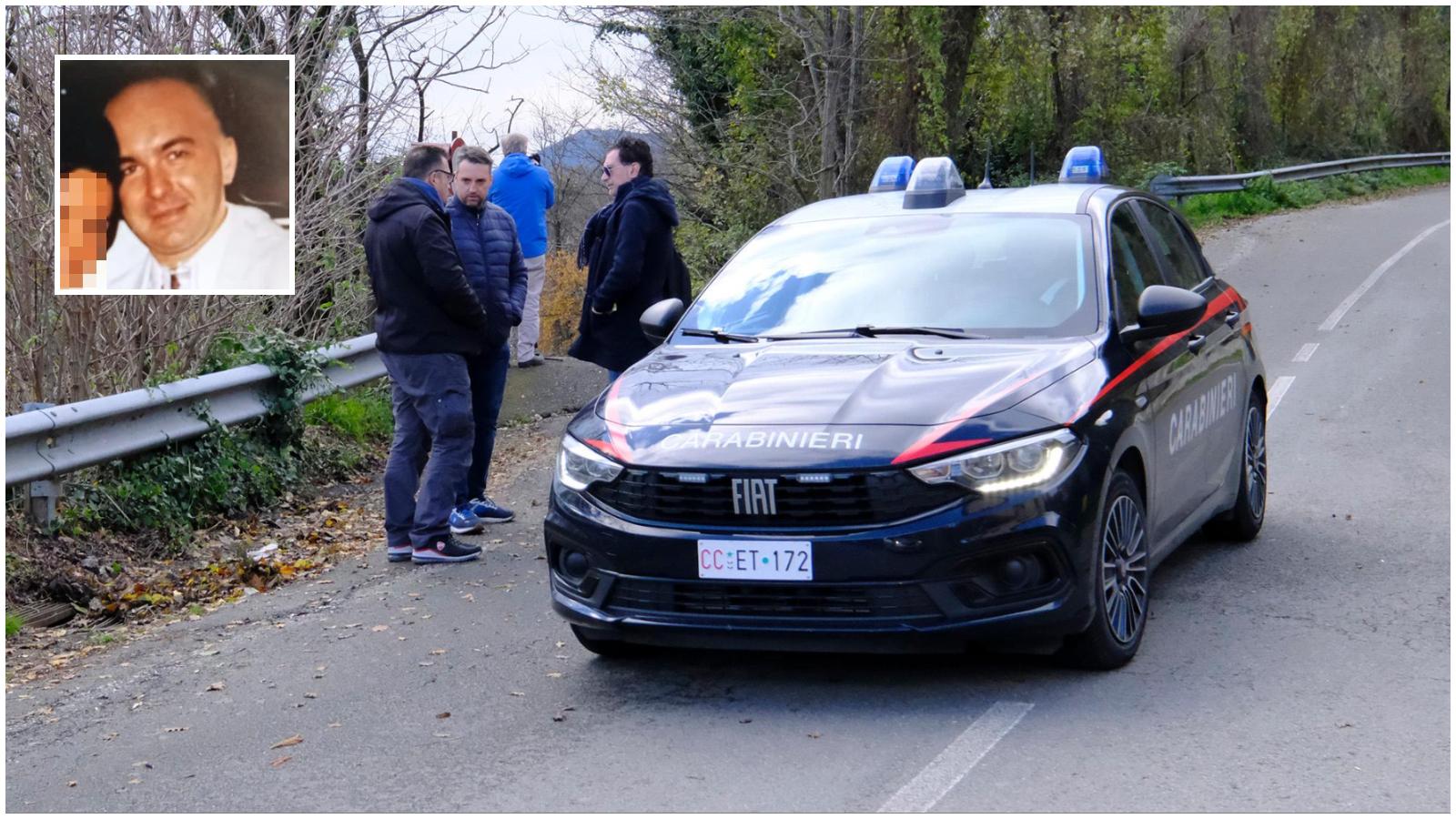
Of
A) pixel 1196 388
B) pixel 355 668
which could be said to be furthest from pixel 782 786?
pixel 1196 388

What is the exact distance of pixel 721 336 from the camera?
659 cm

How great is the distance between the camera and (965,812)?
14.3 feet

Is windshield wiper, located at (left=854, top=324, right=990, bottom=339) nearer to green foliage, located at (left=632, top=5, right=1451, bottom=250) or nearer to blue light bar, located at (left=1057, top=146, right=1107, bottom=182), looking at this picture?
blue light bar, located at (left=1057, top=146, right=1107, bottom=182)

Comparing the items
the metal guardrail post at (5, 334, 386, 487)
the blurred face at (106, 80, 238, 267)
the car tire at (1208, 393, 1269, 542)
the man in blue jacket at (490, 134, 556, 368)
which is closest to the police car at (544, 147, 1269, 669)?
the car tire at (1208, 393, 1269, 542)

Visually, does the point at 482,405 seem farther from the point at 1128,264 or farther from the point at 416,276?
the point at 1128,264

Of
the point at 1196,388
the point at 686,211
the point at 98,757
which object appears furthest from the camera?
the point at 686,211

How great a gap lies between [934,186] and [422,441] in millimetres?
2877

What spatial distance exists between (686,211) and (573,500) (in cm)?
2268

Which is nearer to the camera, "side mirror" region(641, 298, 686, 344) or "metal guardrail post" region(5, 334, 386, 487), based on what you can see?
"side mirror" region(641, 298, 686, 344)

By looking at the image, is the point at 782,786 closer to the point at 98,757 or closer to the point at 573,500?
the point at 573,500

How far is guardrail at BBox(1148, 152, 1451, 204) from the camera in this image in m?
26.5

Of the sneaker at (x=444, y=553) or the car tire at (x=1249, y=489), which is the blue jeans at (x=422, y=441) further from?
the car tire at (x=1249, y=489)

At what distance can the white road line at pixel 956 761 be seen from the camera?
175 inches

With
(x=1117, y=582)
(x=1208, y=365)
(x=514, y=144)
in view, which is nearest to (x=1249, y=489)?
(x=1208, y=365)
